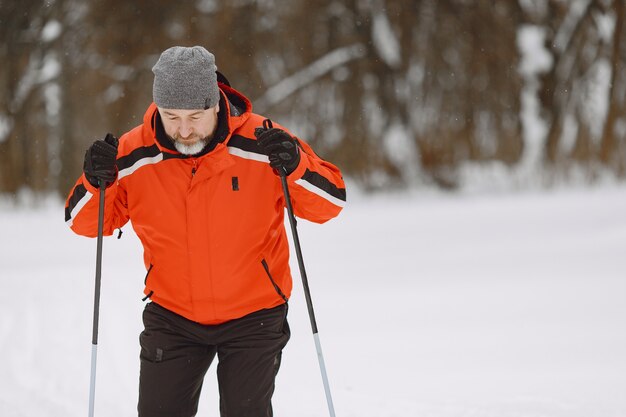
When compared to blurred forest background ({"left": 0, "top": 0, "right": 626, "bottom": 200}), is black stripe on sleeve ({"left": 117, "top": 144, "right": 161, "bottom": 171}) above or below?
below

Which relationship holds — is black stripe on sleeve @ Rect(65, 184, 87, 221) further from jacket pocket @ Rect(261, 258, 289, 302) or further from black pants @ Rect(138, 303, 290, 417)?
jacket pocket @ Rect(261, 258, 289, 302)

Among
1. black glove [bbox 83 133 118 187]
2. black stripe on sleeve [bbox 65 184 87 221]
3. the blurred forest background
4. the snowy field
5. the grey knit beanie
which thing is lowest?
the snowy field

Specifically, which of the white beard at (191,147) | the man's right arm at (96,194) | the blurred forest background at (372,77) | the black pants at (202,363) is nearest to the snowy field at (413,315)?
the blurred forest background at (372,77)

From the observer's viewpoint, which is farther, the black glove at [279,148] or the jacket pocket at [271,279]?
the jacket pocket at [271,279]

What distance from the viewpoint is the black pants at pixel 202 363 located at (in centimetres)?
305

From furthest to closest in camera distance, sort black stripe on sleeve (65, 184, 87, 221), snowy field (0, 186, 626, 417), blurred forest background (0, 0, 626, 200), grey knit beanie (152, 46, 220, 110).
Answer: blurred forest background (0, 0, 626, 200), snowy field (0, 186, 626, 417), black stripe on sleeve (65, 184, 87, 221), grey knit beanie (152, 46, 220, 110)

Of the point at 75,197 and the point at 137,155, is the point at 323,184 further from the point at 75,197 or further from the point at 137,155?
the point at 75,197

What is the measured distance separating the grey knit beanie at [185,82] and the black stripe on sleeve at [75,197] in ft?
1.55

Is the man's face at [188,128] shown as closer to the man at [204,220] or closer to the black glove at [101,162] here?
the man at [204,220]

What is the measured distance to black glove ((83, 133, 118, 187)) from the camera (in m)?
2.99

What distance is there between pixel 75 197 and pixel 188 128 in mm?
581

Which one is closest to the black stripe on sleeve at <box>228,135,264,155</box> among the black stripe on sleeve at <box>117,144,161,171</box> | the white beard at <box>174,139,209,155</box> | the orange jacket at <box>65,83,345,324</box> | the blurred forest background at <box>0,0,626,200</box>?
the orange jacket at <box>65,83,345,324</box>

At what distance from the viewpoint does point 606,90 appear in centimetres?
1355

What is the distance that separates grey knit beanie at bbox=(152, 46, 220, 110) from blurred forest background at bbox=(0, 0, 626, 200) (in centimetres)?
1152
